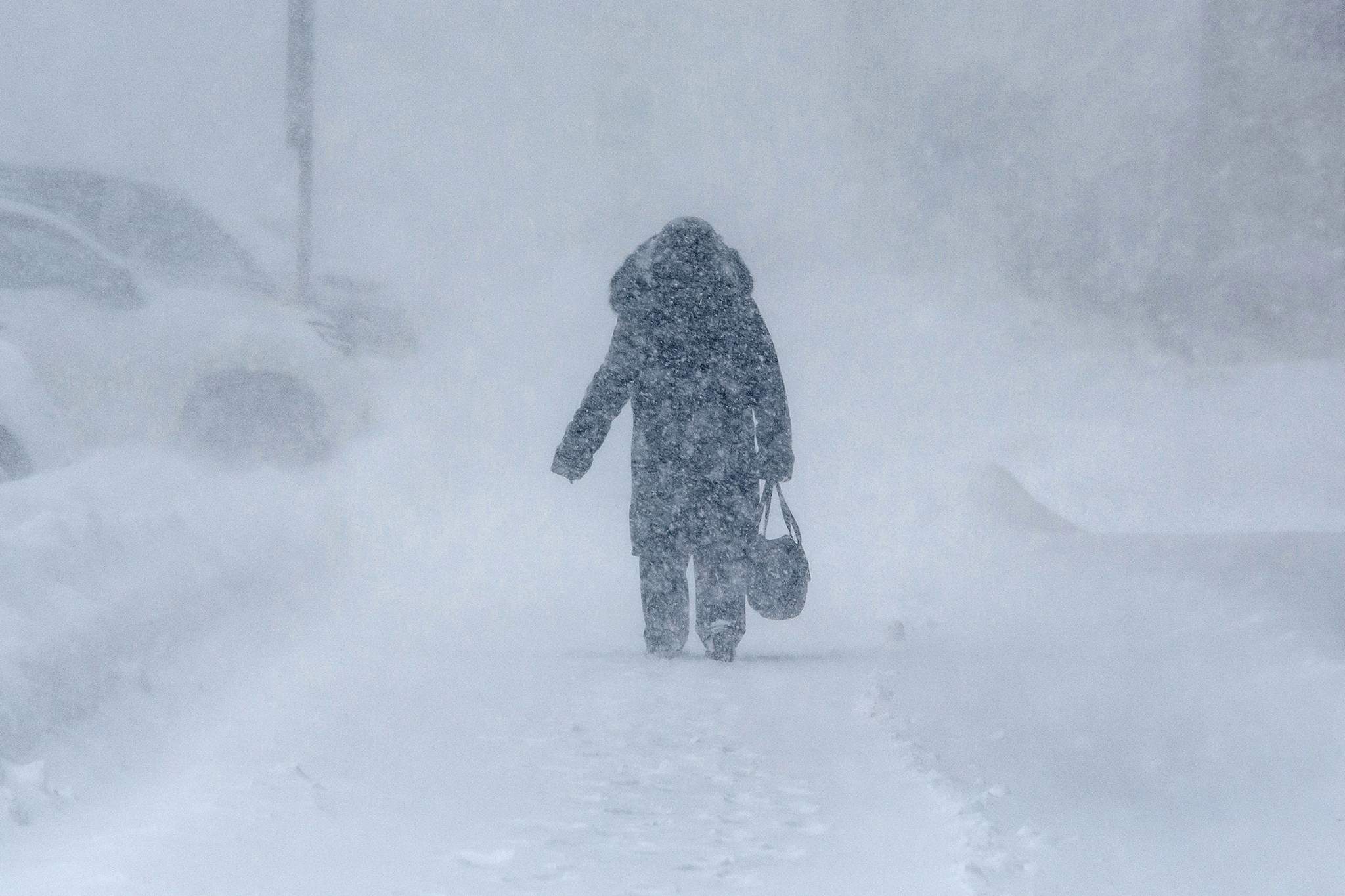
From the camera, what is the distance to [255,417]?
26.6ft

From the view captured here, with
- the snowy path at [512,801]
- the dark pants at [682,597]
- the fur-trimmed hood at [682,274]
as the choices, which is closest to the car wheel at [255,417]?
the fur-trimmed hood at [682,274]

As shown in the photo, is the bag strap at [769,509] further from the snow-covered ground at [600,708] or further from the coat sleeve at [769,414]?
the snow-covered ground at [600,708]

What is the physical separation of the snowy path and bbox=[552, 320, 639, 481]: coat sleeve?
3.75 feet

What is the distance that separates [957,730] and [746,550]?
1664mm

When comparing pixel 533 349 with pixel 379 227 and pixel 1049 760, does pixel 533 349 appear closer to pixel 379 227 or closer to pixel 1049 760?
pixel 379 227

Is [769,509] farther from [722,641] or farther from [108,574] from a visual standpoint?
[108,574]

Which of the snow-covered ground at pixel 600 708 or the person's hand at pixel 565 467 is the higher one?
the person's hand at pixel 565 467

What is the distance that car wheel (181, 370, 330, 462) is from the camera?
805cm

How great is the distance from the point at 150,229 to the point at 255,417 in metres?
1.67

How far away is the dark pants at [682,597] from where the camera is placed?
5.49 metres

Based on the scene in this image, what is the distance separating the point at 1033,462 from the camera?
Result: 35.3 ft

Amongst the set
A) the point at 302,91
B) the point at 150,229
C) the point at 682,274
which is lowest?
the point at 682,274

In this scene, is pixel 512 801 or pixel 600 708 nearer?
pixel 512 801

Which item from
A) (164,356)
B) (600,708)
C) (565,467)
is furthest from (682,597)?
(164,356)
